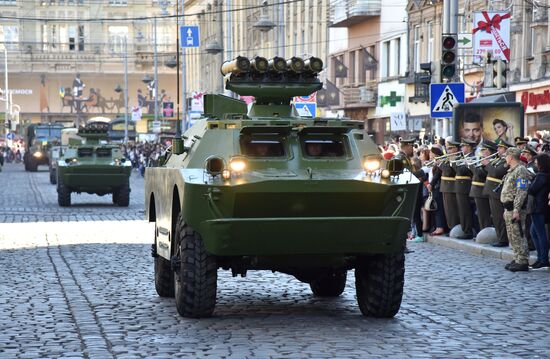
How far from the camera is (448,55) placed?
2534 centimetres

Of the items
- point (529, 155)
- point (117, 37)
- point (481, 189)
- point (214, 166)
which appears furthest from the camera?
point (117, 37)

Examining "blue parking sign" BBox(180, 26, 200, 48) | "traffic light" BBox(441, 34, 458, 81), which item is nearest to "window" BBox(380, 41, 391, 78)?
"blue parking sign" BBox(180, 26, 200, 48)

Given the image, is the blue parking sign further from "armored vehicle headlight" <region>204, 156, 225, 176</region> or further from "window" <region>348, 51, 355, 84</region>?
"armored vehicle headlight" <region>204, 156, 225, 176</region>

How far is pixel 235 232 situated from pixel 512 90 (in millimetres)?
27566

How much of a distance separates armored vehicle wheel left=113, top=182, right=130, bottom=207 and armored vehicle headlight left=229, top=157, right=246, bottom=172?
24.4m

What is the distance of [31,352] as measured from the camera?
10.5m

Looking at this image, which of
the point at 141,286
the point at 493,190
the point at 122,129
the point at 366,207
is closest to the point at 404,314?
the point at 366,207

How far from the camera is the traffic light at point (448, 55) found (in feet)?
82.9

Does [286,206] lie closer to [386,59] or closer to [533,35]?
[533,35]

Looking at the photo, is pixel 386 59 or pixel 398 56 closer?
pixel 398 56

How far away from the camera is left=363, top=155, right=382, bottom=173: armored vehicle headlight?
1237 cm

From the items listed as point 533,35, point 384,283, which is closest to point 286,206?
point 384,283

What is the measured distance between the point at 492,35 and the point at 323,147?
1517 cm

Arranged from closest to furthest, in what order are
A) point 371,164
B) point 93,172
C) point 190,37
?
1. point 371,164
2. point 93,172
3. point 190,37
